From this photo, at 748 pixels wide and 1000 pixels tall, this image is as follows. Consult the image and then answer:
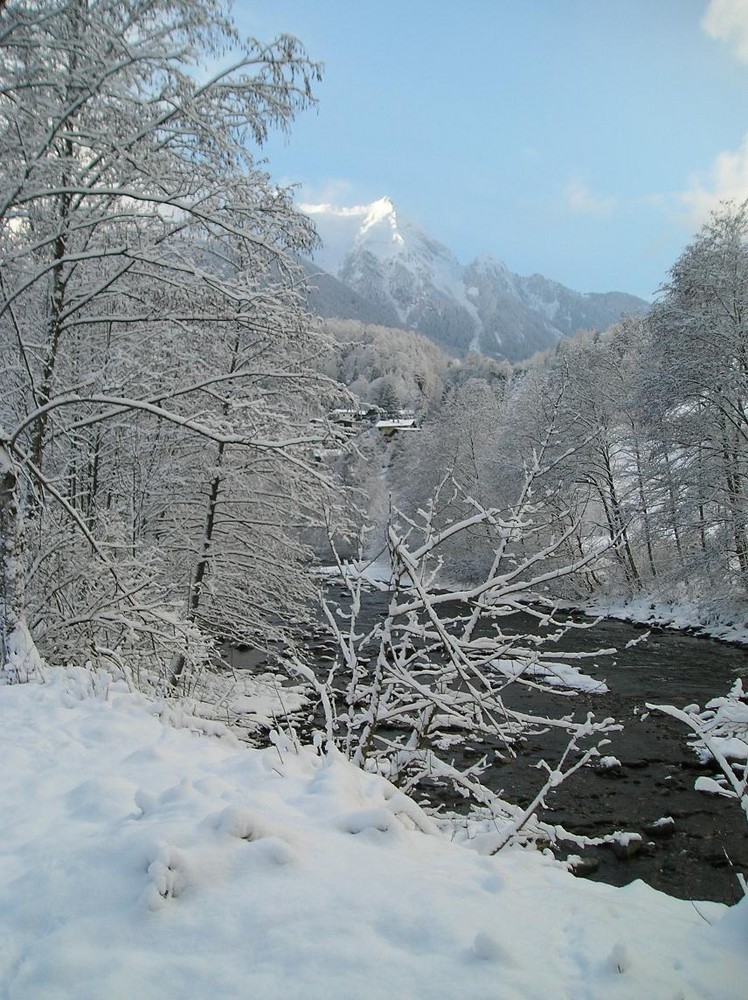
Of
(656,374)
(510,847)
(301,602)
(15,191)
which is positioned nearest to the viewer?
(510,847)

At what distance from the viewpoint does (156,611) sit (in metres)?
6.21

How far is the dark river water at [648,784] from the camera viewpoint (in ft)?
19.7

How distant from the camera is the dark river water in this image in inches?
237

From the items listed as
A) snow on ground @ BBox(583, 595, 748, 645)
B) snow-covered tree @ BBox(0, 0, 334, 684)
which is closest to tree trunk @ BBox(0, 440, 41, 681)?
snow-covered tree @ BBox(0, 0, 334, 684)

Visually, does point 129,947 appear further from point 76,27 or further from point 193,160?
point 76,27

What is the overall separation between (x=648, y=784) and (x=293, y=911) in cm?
760

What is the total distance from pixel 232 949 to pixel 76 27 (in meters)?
6.61

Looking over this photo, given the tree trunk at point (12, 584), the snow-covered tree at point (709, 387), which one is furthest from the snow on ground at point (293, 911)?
the snow-covered tree at point (709, 387)

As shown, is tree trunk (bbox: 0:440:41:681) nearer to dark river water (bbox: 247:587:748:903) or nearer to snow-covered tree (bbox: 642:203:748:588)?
dark river water (bbox: 247:587:748:903)

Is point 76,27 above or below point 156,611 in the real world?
above

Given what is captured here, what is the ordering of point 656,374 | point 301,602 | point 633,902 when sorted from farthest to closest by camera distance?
1. point 656,374
2. point 301,602
3. point 633,902

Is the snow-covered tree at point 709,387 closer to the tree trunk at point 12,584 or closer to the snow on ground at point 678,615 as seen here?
the snow on ground at point 678,615

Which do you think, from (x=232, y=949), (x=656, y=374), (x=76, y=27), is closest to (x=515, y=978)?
(x=232, y=949)

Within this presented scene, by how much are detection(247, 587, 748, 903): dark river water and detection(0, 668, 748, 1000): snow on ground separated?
152 centimetres
